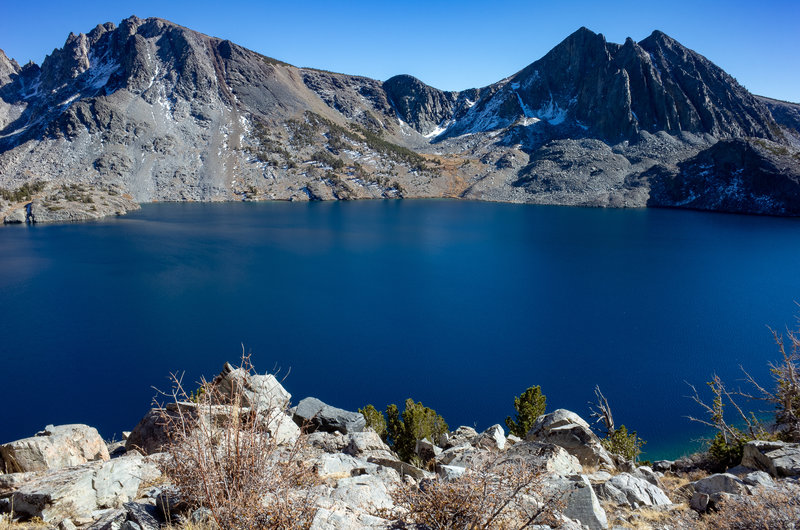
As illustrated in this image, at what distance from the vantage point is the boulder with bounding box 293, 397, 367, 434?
1390cm

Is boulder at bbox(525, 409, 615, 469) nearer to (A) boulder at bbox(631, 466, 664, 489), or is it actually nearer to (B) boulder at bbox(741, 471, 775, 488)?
(A) boulder at bbox(631, 466, 664, 489)

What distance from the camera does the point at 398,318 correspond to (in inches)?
1308

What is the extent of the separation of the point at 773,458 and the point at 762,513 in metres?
4.83

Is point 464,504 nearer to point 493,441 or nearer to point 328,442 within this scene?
point 328,442

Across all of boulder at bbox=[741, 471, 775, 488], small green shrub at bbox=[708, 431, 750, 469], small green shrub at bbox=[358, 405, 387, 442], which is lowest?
small green shrub at bbox=[358, 405, 387, 442]

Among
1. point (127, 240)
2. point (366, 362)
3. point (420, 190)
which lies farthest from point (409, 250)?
point (420, 190)

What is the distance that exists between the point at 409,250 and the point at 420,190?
7554cm

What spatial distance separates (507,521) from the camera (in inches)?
215

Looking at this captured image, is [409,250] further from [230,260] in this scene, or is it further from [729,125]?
[729,125]

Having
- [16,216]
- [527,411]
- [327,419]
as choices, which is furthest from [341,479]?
[16,216]

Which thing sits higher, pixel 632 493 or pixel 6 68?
pixel 6 68

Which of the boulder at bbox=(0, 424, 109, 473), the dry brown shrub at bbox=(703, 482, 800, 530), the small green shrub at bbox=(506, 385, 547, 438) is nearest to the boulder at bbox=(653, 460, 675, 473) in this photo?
the small green shrub at bbox=(506, 385, 547, 438)

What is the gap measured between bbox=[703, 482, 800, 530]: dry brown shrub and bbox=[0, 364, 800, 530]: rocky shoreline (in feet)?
0.74

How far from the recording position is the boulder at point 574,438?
40.0ft
